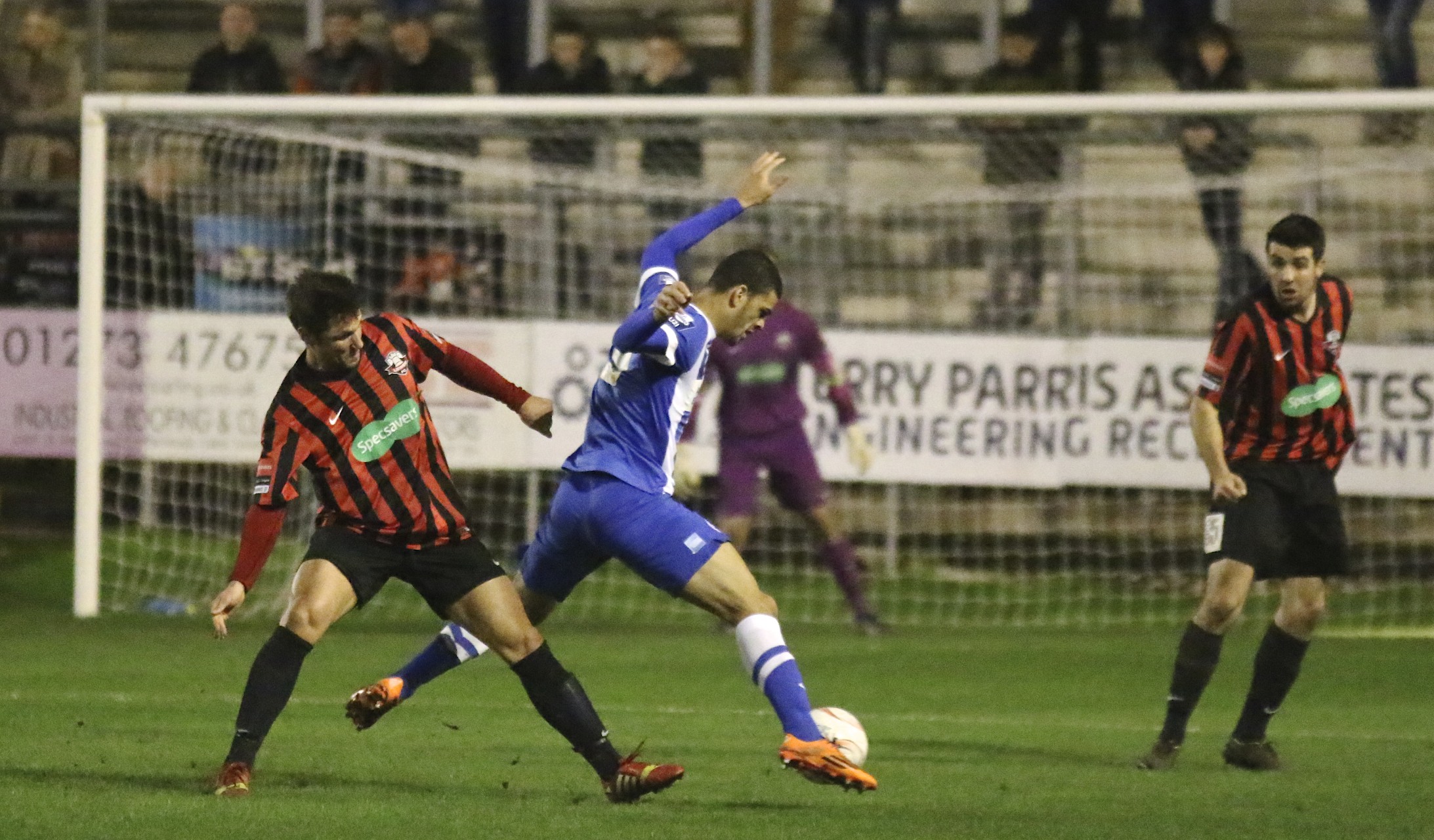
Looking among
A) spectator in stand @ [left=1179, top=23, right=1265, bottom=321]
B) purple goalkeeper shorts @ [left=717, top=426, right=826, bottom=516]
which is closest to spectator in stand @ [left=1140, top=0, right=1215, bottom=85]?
spectator in stand @ [left=1179, top=23, right=1265, bottom=321]

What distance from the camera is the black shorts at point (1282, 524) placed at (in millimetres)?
8016

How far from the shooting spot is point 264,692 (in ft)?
22.8

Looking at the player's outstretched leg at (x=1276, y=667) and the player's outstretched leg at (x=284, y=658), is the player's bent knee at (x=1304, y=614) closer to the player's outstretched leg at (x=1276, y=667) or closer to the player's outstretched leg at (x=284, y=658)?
the player's outstretched leg at (x=1276, y=667)

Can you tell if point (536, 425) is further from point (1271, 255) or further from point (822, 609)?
point (822, 609)

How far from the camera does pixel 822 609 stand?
14.0 metres

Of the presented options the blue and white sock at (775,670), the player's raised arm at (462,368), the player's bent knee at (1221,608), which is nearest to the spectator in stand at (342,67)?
the player's raised arm at (462,368)

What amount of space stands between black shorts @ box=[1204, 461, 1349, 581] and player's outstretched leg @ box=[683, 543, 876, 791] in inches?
78.6

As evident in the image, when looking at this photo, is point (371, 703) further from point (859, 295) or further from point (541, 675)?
point (859, 295)

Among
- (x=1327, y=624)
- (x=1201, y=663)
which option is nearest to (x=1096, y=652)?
(x=1327, y=624)

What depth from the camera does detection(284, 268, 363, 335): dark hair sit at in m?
6.75

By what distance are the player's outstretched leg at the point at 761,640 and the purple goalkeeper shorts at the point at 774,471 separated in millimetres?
5330

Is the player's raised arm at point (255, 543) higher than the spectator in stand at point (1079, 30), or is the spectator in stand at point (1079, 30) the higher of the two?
the spectator in stand at point (1079, 30)

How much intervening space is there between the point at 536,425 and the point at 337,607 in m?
0.85

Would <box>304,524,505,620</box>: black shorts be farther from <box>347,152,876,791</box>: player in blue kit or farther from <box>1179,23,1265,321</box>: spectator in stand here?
<box>1179,23,1265,321</box>: spectator in stand
